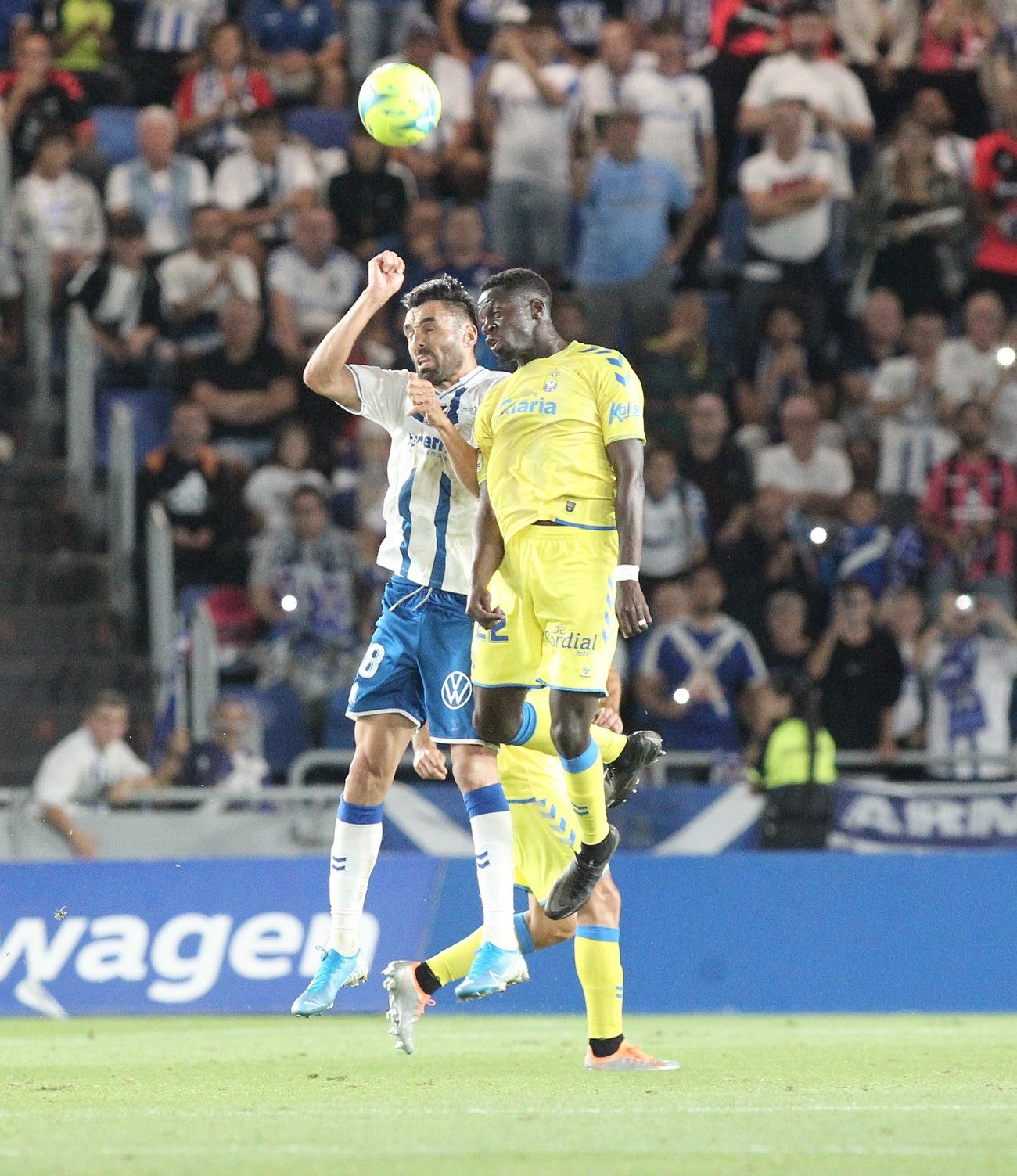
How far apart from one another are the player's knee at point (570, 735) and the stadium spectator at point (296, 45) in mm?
11386

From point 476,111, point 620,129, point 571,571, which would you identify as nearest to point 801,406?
point 620,129

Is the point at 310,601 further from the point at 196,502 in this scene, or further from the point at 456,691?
the point at 456,691

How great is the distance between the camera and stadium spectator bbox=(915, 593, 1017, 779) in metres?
14.4

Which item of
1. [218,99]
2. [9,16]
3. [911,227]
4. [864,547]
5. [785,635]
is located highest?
[9,16]

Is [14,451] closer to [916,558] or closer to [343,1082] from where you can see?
[916,558]

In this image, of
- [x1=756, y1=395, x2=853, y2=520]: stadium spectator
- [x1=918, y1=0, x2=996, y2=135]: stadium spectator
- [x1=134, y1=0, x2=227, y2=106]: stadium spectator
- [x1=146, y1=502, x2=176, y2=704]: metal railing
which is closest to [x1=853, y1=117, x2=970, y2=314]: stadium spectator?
[x1=918, y1=0, x2=996, y2=135]: stadium spectator

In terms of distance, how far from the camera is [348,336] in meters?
8.41

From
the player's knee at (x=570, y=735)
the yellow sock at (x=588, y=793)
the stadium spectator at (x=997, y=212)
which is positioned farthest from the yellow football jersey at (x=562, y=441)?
the stadium spectator at (x=997, y=212)

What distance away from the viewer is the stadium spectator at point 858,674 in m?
14.4

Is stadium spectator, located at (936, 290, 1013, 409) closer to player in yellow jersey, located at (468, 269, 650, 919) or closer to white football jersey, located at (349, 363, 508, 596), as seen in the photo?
white football jersey, located at (349, 363, 508, 596)

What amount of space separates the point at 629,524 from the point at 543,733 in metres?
1.04

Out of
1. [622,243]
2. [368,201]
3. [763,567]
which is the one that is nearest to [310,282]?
[368,201]

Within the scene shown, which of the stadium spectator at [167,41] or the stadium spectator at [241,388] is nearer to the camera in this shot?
the stadium spectator at [241,388]

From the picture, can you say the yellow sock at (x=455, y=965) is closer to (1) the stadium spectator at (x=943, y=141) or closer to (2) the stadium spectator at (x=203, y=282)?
(2) the stadium spectator at (x=203, y=282)
